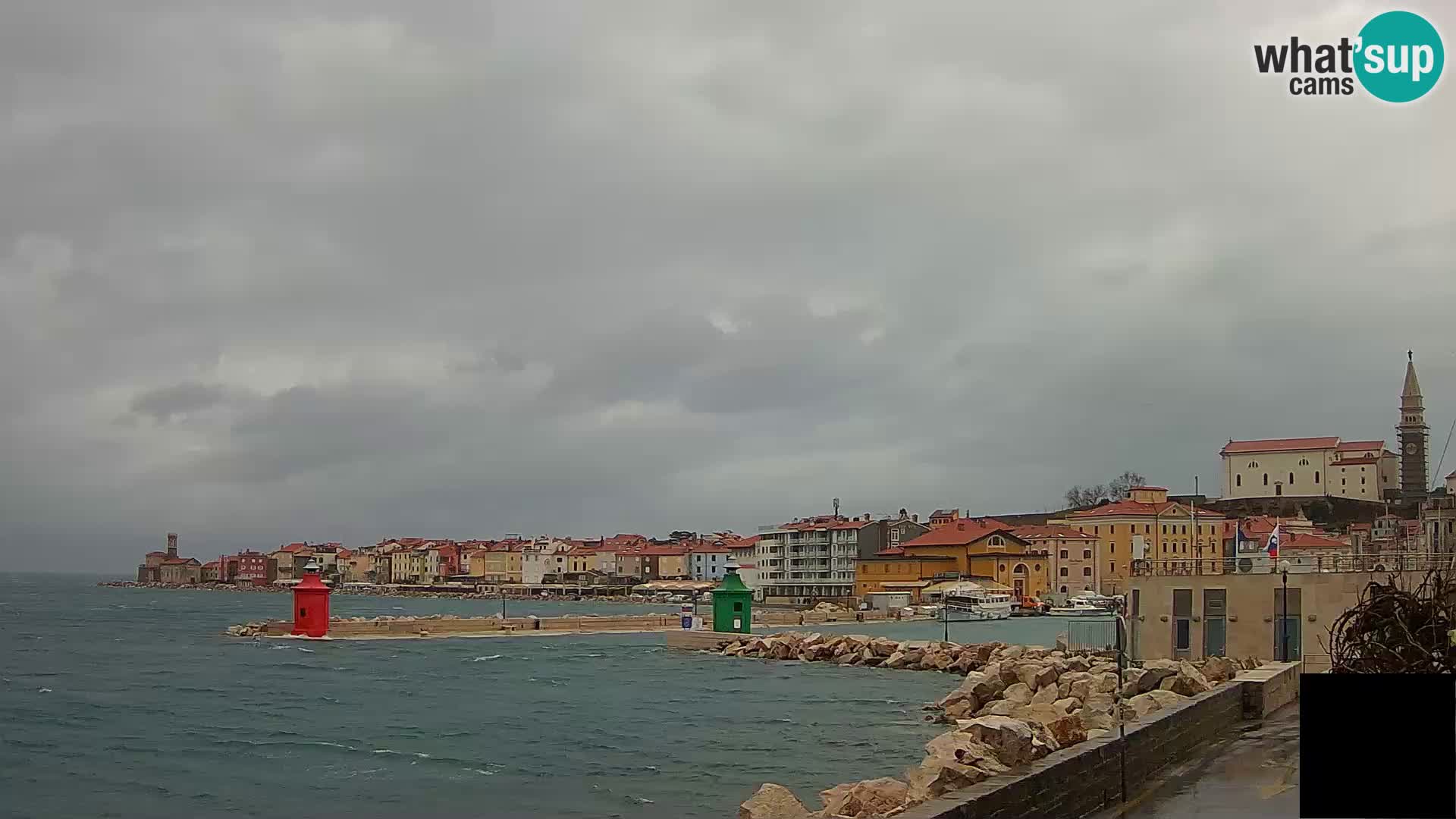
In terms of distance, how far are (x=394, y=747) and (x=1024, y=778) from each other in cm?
2003

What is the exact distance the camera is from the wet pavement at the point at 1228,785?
33.4 ft

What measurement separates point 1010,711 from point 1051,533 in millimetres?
81788

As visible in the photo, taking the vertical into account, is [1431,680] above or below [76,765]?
above

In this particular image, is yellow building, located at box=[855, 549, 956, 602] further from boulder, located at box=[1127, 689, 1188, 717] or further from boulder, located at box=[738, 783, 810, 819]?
boulder, located at box=[738, 783, 810, 819]

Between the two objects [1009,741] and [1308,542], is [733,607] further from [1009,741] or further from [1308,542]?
[1009,741]

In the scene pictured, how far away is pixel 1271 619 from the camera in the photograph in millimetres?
29719

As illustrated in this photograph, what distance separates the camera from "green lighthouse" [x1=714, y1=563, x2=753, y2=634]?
190 ft

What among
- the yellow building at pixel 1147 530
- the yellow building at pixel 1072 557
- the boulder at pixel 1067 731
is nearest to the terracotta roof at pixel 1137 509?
the yellow building at pixel 1147 530

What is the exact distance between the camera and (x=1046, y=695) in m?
24.9

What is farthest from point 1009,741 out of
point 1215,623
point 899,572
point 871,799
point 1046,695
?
point 899,572

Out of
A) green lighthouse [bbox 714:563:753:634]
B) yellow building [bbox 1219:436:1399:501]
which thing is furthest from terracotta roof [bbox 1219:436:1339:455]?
green lighthouse [bbox 714:563:753:634]

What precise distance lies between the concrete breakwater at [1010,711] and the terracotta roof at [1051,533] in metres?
52.1

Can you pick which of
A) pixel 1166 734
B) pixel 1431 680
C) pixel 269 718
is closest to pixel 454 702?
pixel 269 718

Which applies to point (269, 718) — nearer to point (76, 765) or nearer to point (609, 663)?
point (76, 765)
